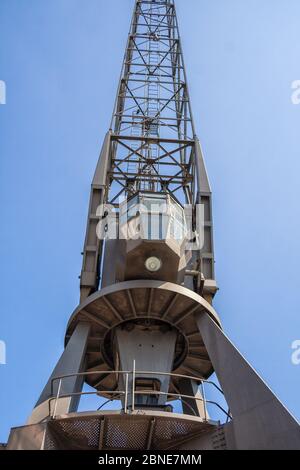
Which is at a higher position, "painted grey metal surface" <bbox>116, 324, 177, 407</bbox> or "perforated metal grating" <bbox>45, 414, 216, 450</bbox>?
"painted grey metal surface" <bbox>116, 324, 177, 407</bbox>

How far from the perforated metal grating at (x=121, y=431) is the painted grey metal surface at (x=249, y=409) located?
94cm

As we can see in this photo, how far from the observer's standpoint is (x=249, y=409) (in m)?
12.1

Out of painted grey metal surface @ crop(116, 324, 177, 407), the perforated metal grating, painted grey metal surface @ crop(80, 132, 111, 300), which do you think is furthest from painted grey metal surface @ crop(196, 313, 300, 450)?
painted grey metal surface @ crop(80, 132, 111, 300)

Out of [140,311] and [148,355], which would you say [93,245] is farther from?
[148,355]

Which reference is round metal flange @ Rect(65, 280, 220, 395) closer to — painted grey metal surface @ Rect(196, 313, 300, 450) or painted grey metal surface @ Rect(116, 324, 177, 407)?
painted grey metal surface @ Rect(116, 324, 177, 407)

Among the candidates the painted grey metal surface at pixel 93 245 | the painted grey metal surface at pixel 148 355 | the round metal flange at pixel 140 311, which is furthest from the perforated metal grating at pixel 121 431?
the painted grey metal surface at pixel 93 245

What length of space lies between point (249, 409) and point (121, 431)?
351 centimetres

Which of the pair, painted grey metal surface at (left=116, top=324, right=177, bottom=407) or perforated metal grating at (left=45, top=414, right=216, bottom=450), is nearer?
perforated metal grating at (left=45, top=414, right=216, bottom=450)

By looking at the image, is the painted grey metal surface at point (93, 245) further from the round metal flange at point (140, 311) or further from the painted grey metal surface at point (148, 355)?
the painted grey metal surface at point (148, 355)

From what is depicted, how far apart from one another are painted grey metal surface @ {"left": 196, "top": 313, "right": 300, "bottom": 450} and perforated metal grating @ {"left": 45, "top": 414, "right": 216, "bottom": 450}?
94 cm

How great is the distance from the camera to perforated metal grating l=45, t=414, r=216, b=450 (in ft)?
40.4

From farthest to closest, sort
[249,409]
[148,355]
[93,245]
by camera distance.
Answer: [93,245] < [148,355] < [249,409]

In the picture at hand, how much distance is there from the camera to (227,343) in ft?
46.9

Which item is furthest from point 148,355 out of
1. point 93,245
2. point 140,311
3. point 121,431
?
point 93,245
